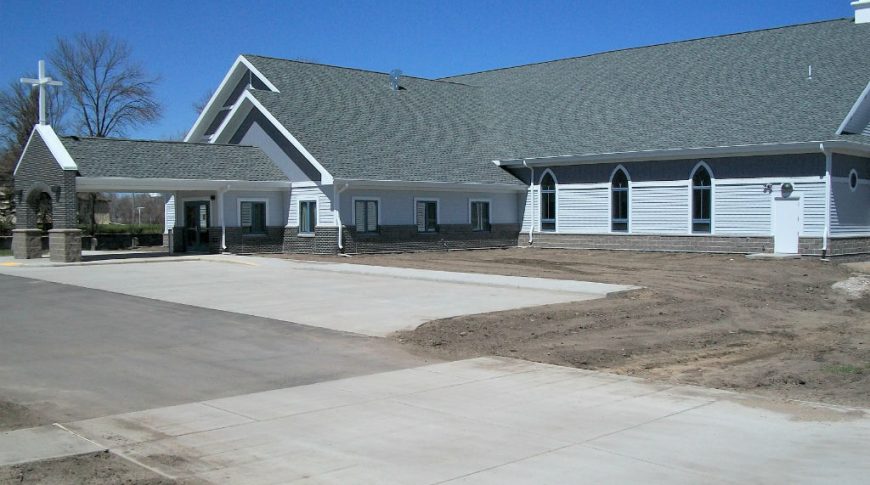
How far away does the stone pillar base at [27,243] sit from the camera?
1195 inches

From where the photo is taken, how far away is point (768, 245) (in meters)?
28.3

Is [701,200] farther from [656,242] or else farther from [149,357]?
[149,357]

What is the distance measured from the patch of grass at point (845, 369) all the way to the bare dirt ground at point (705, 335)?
0.5 inches

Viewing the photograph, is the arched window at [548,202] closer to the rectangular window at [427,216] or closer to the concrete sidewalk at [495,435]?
the rectangular window at [427,216]

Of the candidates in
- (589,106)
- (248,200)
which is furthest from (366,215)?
(589,106)

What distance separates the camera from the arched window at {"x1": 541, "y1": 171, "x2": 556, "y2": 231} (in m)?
34.9

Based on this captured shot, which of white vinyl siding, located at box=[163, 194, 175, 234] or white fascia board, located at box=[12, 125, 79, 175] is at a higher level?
white fascia board, located at box=[12, 125, 79, 175]

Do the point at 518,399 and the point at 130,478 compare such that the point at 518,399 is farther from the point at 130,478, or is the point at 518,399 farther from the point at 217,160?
the point at 217,160

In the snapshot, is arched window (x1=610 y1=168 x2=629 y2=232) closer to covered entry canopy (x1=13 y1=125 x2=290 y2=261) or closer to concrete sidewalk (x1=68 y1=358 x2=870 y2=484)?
covered entry canopy (x1=13 y1=125 x2=290 y2=261)

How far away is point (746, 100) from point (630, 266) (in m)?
9.67

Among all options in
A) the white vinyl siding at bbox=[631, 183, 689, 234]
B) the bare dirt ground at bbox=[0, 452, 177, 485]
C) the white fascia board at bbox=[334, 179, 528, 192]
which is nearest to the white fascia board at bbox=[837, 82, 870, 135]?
the white vinyl siding at bbox=[631, 183, 689, 234]

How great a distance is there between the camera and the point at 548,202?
3528 cm

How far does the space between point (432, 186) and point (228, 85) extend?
1145 cm

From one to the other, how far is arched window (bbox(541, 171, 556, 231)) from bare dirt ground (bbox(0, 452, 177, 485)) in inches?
1168
